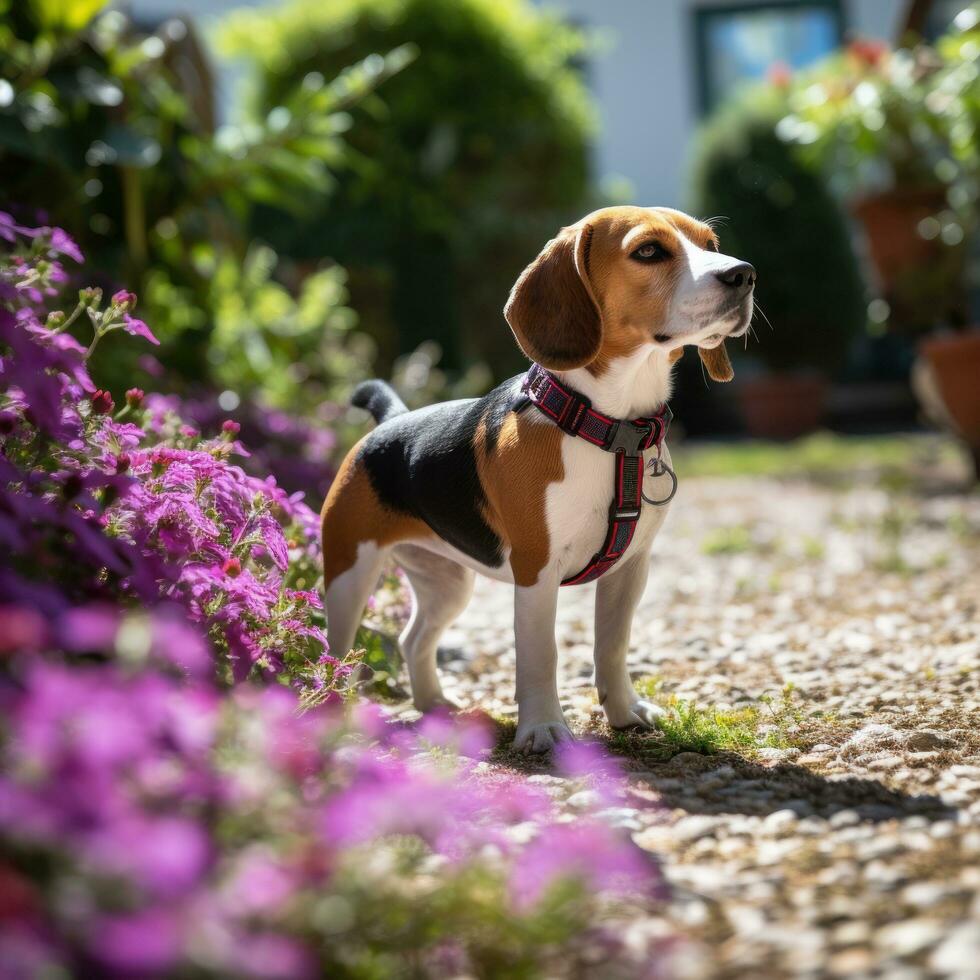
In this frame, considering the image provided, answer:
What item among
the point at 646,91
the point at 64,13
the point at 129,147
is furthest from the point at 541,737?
the point at 646,91

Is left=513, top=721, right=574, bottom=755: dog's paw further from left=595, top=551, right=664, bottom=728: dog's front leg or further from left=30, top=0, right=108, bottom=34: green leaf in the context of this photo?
left=30, top=0, right=108, bottom=34: green leaf

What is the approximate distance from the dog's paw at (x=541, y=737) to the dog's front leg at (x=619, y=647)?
23 cm

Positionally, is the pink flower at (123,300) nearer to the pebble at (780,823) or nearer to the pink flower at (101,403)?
the pink flower at (101,403)

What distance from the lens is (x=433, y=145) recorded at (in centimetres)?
1009

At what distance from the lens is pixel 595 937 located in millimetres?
1606

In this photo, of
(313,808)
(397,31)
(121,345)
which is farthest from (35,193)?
(397,31)

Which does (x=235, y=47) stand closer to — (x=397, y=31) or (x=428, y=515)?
(x=397, y=31)

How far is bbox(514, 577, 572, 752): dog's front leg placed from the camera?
2604 millimetres

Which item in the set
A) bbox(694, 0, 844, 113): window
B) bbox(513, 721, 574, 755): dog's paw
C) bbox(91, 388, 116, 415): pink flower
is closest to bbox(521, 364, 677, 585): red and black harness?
bbox(513, 721, 574, 755): dog's paw

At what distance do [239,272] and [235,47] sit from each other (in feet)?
15.5

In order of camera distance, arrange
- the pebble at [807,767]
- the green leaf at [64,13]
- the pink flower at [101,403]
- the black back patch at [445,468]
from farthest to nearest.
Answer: the green leaf at [64,13]
the black back patch at [445,468]
the pink flower at [101,403]
the pebble at [807,767]

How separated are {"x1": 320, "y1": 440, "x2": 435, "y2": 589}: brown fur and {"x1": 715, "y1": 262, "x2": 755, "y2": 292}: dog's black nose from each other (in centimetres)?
95

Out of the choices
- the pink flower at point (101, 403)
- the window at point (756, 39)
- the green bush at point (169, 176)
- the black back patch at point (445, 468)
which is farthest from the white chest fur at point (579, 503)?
the window at point (756, 39)

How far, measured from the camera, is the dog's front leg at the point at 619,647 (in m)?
2.82
